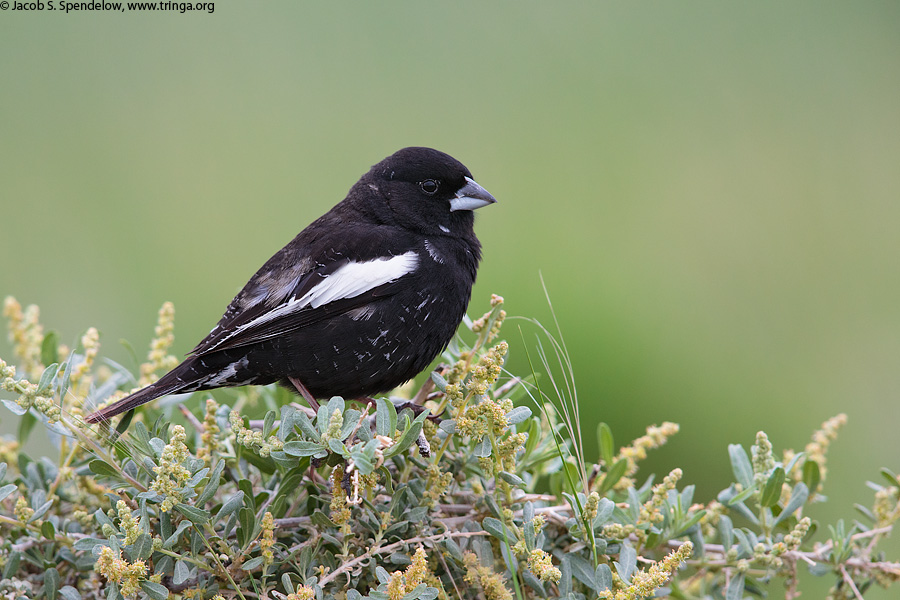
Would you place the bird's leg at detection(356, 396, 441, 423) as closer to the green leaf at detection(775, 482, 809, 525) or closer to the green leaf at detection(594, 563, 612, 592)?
the green leaf at detection(594, 563, 612, 592)

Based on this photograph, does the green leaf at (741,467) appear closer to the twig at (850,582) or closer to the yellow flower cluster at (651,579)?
the twig at (850,582)

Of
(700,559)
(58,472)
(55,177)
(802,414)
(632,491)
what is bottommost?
(802,414)

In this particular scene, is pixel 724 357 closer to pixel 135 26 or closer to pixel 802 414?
pixel 802 414

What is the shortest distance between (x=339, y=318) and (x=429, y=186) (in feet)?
2.11

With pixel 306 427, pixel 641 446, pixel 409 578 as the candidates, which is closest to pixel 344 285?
pixel 306 427

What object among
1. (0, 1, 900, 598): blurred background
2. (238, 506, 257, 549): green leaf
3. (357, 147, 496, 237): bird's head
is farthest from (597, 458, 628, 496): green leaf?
(0, 1, 900, 598): blurred background

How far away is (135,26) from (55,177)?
1973mm

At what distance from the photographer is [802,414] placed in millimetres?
4723

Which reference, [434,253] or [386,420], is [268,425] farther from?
[434,253]

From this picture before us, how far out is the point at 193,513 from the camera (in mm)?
1567

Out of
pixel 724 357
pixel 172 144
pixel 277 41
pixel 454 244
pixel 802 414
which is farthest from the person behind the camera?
pixel 277 41

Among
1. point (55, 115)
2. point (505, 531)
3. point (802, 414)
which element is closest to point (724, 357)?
point (802, 414)

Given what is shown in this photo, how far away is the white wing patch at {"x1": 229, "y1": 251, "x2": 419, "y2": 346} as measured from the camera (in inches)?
92.4

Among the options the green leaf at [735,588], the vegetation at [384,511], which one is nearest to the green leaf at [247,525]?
the vegetation at [384,511]
